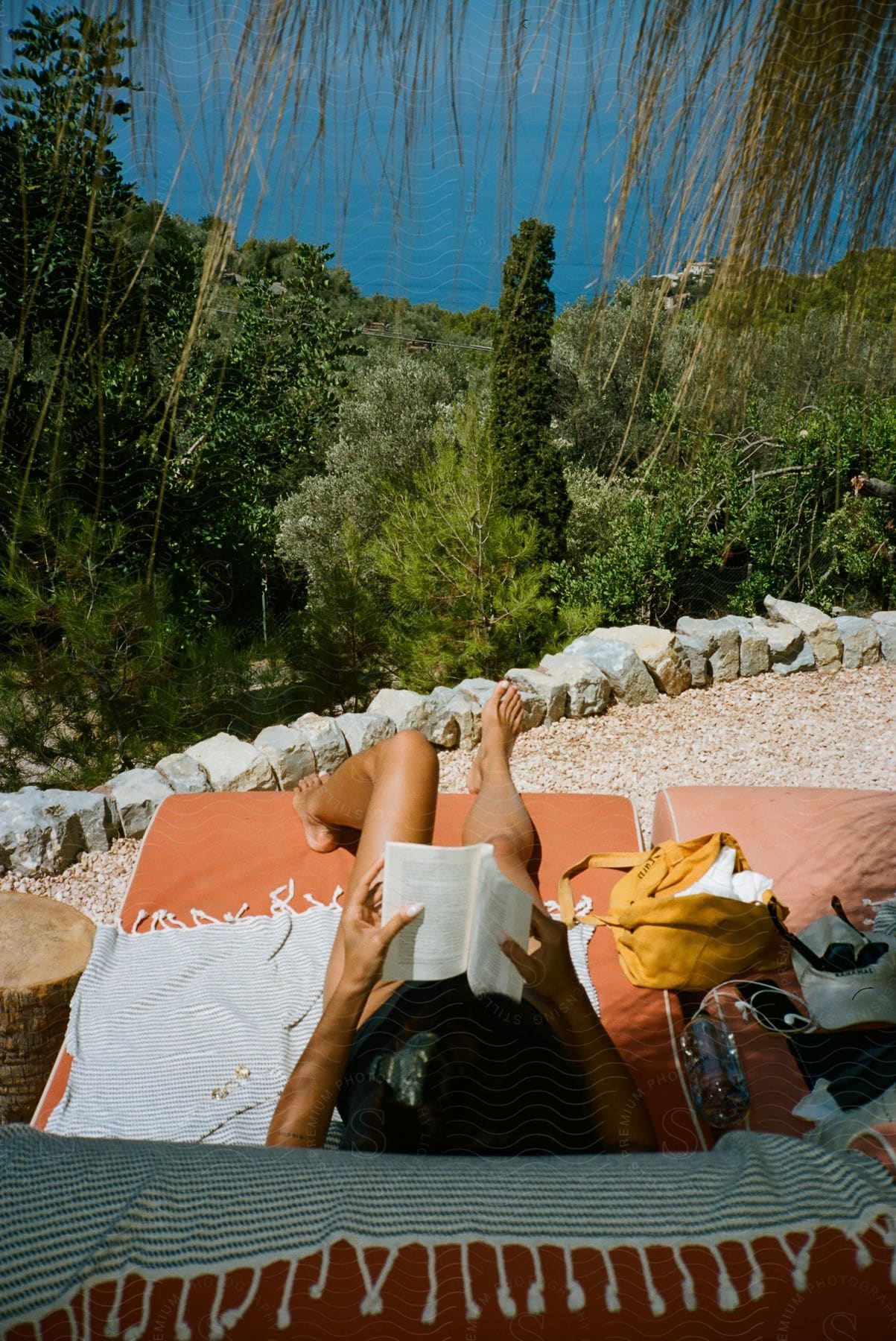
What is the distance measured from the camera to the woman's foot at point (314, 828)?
1917 mm

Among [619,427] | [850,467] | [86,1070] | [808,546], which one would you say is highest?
[619,427]

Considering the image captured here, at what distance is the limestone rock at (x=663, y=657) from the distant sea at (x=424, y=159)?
291cm

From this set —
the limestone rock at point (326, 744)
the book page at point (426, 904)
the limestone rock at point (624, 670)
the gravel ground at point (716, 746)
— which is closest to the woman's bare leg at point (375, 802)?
the book page at point (426, 904)

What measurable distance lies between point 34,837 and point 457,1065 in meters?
1.81

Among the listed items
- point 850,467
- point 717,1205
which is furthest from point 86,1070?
point 850,467

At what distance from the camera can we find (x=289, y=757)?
312 cm

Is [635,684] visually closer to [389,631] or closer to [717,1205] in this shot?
[389,631]

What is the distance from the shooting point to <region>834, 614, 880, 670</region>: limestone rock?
4.18 metres

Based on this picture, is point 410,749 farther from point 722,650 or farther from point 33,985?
point 722,650

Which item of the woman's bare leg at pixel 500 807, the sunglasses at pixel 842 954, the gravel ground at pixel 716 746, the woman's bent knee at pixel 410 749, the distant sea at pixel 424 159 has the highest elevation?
the distant sea at pixel 424 159

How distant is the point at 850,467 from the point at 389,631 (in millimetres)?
2738

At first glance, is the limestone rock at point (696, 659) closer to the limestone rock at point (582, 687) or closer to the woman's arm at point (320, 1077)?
the limestone rock at point (582, 687)

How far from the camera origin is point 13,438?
12.0 ft

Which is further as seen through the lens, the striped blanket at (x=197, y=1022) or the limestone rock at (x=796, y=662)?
the limestone rock at (x=796, y=662)
